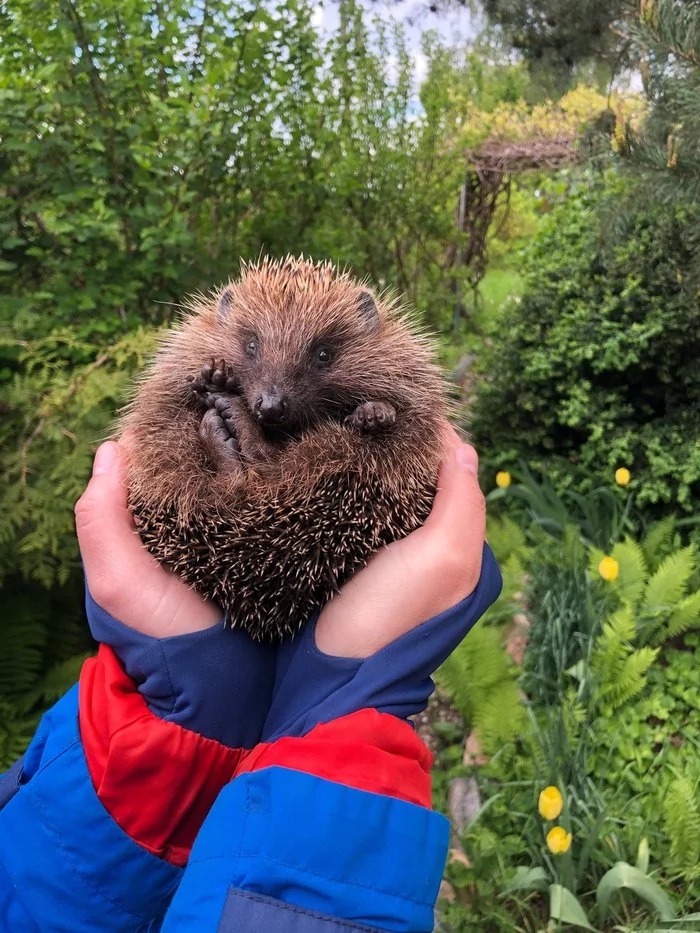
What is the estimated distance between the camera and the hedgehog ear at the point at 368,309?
188cm

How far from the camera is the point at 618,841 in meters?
2.03

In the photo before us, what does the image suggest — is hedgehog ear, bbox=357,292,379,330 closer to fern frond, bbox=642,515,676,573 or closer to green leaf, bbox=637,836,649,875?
green leaf, bbox=637,836,649,875

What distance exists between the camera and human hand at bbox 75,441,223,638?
4.45 feet

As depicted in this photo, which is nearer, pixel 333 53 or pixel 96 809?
pixel 96 809

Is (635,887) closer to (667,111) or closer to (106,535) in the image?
(106,535)

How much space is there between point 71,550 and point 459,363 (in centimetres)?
530

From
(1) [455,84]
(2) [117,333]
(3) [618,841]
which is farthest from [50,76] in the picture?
(1) [455,84]

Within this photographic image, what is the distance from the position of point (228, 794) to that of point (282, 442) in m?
0.84

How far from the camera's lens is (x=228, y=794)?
1.10m

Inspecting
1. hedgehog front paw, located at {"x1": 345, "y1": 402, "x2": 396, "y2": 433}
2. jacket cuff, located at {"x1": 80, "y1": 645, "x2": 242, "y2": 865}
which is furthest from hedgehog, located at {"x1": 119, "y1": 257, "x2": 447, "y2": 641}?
jacket cuff, located at {"x1": 80, "y1": 645, "x2": 242, "y2": 865}

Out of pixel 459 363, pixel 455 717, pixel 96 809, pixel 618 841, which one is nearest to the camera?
pixel 96 809

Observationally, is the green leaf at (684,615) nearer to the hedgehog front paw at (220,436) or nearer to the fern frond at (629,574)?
the fern frond at (629,574)

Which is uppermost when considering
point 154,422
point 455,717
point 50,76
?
point 50,76

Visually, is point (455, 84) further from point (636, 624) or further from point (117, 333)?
point (636, 624)
